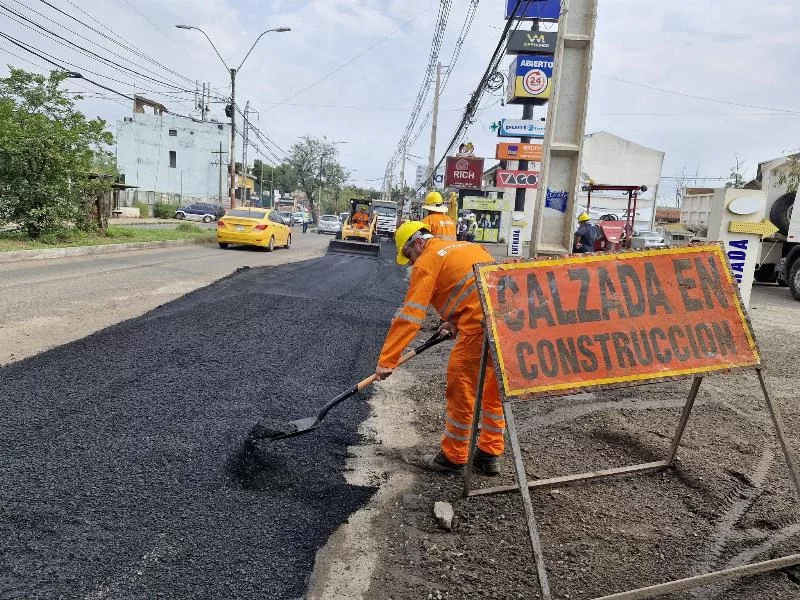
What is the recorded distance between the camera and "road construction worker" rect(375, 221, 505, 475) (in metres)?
3.43

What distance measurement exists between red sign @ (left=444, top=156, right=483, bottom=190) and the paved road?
847 inches

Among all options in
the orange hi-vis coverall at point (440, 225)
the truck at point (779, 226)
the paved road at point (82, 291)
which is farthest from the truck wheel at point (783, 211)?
the paved road at point (82, 291)

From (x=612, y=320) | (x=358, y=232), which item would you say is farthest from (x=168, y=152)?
(x=612, y=320)

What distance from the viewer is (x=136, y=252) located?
15227mm

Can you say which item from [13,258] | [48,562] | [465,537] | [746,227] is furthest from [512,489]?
[13,258]

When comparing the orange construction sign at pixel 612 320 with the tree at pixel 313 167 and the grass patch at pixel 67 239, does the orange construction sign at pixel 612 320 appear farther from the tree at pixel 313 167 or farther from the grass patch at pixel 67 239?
the tree at pixel 313 167

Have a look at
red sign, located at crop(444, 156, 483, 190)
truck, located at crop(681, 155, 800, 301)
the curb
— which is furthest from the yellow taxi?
red sign, located at crop(444, 156, 483, 190)

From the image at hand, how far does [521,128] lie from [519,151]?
754mm

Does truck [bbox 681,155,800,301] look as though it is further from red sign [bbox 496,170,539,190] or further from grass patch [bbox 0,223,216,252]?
grass patch [bbox 0,223,216,252]

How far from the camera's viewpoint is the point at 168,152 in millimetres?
53281

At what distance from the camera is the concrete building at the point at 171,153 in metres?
51.2

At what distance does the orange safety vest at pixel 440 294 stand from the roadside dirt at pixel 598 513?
88cm

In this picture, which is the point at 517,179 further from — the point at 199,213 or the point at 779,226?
the point at 199,213

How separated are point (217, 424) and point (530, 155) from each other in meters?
18.4
